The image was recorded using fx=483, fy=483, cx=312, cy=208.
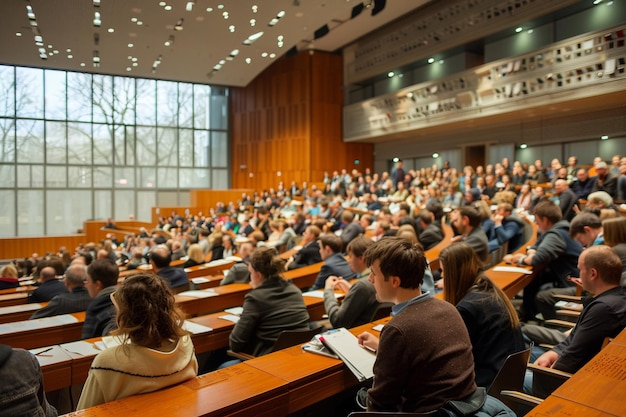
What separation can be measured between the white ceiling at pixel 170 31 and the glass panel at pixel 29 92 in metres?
2.16

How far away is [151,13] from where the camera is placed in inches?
442

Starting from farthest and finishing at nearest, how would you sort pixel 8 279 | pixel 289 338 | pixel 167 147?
pixel 167 147 < pixel 8 279 < pixel 289 338

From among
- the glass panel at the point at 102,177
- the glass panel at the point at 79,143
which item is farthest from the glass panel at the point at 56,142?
the glass panel at the point at 102,177

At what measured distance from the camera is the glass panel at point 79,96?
62.3 feet

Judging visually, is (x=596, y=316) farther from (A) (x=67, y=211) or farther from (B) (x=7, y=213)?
(B) (x=7, y=213)

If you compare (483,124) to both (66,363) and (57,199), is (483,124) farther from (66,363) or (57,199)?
(57,199)

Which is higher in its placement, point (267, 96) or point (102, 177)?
point (267, 96)

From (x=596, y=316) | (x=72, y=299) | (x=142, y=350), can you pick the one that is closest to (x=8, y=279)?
(x=72, y=299)

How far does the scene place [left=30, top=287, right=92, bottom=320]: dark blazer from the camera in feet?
13.2

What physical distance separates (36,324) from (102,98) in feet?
59.5

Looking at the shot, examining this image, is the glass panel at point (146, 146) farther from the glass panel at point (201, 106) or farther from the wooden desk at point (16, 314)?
the wooden desk at point (16, 314)

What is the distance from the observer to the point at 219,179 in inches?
866

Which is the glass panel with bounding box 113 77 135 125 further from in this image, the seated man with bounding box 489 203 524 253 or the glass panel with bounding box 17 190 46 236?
the seated man with bounding box 489 203 524 253

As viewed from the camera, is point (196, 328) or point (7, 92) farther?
point (7, 92)
